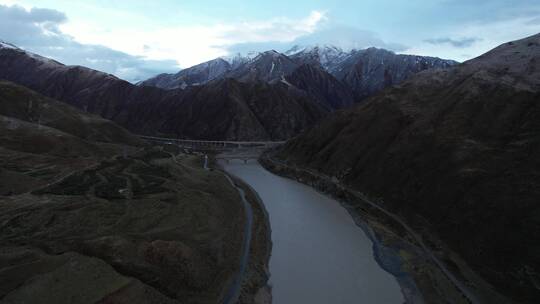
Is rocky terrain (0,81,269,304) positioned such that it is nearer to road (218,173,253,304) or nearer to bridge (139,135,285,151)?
road (218,173,253,304)

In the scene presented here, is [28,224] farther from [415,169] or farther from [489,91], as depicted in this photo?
[489,91]

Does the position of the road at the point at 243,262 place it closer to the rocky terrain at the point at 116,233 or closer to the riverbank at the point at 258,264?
the riverbank at the point at 258,264

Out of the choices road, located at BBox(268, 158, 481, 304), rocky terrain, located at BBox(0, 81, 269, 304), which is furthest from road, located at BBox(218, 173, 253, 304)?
road, located at BBox(268, 158, 481, 304)

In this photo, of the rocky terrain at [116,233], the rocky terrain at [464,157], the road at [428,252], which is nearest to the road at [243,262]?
the rocky terrain at [116,233]

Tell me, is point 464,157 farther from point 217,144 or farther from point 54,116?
point 217,144

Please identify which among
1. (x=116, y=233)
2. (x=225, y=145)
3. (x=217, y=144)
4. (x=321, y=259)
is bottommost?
(x=217, y=144)

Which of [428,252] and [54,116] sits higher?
[428,252]

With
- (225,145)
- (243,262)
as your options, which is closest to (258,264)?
(243,262)
